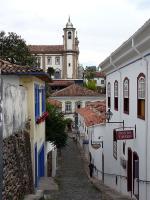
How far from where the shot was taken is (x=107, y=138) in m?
22.3

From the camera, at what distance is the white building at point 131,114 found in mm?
12812

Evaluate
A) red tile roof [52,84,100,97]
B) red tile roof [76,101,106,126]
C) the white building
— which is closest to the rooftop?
red tile roof [52,84,100,97]

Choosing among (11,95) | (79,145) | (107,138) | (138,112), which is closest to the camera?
(11,95)

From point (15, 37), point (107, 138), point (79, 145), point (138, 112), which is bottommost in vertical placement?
point (79, 145)

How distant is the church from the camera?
97750 millimetres

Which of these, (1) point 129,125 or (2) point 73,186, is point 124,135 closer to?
(1) point 129,125

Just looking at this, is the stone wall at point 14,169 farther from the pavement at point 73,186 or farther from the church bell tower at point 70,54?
the church bell tower at point 70,54

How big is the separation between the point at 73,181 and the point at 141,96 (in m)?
9.09

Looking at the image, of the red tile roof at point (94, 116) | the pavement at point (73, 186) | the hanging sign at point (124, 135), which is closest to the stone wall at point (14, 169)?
the pavement at point (73, 186)

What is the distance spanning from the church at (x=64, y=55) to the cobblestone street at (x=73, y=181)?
61183 mm

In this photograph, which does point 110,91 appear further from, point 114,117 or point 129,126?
point 129,126

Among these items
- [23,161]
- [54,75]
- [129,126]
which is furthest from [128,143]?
[54,75]

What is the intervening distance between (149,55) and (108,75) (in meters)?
10.6

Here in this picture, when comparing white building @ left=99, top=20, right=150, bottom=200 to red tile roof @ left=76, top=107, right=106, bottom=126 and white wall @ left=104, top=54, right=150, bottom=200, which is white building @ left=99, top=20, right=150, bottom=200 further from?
red tile roof @ left=76, top=107, right=106, bottom=126
